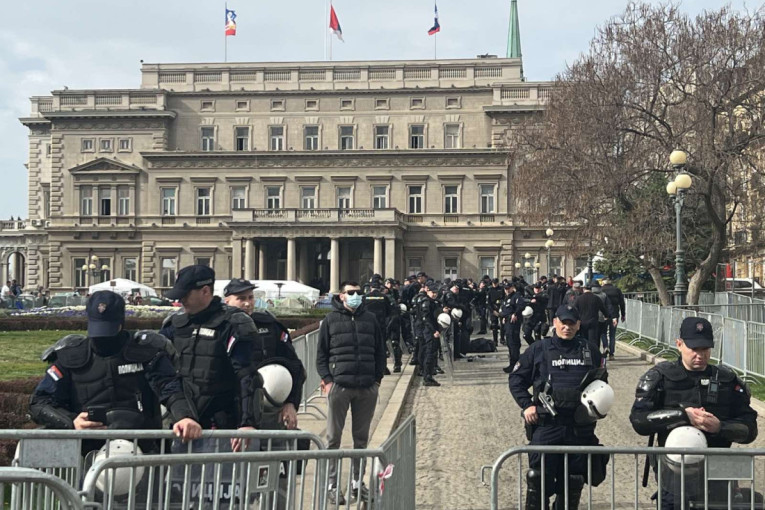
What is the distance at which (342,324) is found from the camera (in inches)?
372

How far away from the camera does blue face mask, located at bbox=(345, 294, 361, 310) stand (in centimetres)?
928

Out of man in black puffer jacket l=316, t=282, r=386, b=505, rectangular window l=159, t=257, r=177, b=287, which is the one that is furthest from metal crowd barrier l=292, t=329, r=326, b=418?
rectangular window l=159, t=257, r=177, b=287

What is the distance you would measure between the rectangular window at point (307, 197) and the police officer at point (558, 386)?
57637 mm

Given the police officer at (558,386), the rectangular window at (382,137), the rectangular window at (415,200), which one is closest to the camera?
the police officer at (558,386)

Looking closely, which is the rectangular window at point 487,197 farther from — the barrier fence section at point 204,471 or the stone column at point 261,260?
the barrier fence section at point 204,471

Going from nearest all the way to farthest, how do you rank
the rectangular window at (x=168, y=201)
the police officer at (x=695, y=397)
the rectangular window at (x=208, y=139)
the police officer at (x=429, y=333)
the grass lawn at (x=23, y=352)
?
the police officer at (x=695, y=397) < the police officer at (x=429, y=333) < the grass lawn at (x=23, y=352) < the rectangular window at (x=168, y=201) < the rectangular window at (x=208, y=139)

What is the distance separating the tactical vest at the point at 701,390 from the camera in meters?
6.28

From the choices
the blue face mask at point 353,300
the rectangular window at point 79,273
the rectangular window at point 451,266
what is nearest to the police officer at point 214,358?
the blue face mask at point 353,300

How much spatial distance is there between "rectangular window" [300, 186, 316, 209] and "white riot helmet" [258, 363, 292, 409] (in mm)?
57992

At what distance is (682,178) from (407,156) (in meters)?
43.3

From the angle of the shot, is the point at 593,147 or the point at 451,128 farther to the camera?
the point at 451,128

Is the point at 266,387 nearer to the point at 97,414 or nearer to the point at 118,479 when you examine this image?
the point at 97,414

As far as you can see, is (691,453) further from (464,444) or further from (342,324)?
(464,444)

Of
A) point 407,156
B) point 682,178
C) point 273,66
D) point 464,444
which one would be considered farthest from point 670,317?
point 273,66
